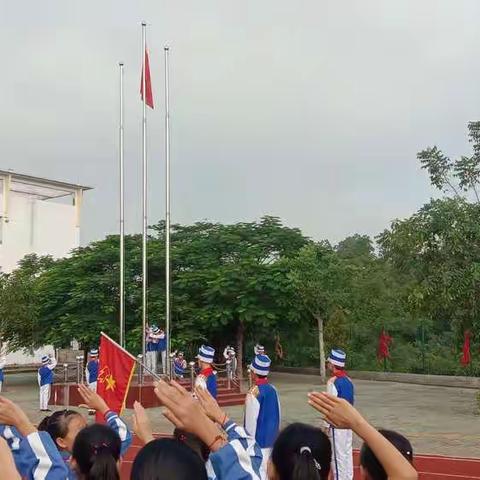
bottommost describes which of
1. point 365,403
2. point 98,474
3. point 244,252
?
point 365,403

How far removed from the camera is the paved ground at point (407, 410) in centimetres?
1228

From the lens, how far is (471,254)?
1455cm

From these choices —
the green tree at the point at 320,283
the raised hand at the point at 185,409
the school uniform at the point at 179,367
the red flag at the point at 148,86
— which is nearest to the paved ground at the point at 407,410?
the school uniform at the point at 179,367

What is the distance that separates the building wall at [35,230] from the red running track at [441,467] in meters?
32.2

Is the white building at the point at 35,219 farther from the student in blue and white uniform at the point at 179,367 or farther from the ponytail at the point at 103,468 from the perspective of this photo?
A: the ponytail at the point at 103,468

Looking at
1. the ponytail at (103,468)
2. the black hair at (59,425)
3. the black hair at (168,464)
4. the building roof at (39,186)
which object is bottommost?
the ponytail at (103,468)

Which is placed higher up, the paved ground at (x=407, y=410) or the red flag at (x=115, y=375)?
the red flag at (x=115, y=375)

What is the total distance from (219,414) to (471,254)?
13.0 meters

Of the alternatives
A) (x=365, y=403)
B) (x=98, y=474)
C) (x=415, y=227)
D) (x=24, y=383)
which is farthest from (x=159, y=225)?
(x=98, y=474)

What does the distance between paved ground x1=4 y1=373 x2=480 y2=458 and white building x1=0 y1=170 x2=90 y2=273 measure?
14.9 meters

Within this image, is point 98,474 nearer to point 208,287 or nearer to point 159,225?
point 208,287

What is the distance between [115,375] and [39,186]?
38.4 meters

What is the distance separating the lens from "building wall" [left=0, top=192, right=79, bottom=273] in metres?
40.4

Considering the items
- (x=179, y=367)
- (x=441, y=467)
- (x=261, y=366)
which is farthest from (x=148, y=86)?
(x=261, y=366)
